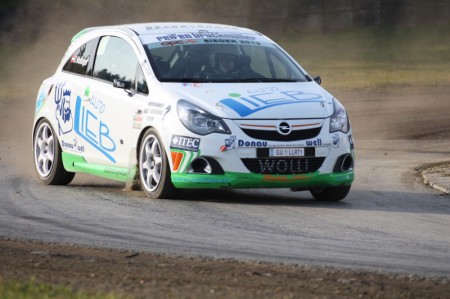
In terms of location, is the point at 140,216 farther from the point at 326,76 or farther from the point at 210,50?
the point at 326,76

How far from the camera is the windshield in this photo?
41.3 feet

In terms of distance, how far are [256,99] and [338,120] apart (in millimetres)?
784

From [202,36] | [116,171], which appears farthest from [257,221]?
[202,36]

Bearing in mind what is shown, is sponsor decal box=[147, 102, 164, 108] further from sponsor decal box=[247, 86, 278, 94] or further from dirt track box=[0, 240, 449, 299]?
dirt track box=[0, 240, 449, 299]

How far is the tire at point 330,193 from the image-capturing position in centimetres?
1243

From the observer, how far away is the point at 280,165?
1176 cm

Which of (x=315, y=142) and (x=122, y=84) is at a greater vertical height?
(x=122, y=84)

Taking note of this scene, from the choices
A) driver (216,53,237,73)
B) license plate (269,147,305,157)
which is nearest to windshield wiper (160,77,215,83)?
driver (216,53,237,73)

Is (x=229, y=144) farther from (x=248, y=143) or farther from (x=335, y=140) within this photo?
(x=335, y=140)

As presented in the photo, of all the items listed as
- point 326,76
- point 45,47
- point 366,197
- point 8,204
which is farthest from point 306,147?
point 45,47

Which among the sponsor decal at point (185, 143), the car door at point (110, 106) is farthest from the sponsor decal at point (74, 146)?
the sponsor decal at point (185, 143)

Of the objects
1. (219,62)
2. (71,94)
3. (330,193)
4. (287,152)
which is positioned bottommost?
(330,193)

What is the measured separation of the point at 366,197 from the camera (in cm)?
1291

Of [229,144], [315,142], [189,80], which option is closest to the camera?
[229,144]
